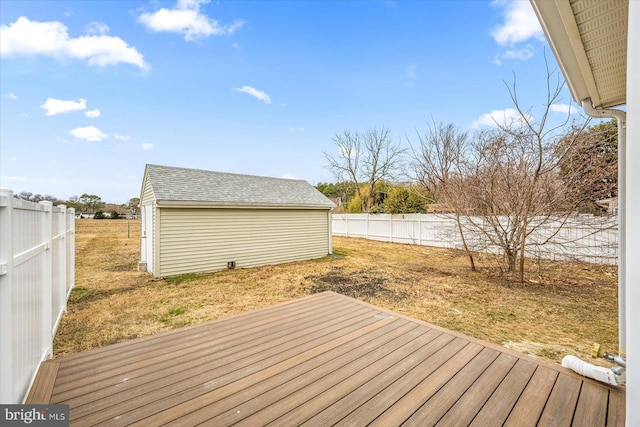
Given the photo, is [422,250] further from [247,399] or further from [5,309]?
[5,309]

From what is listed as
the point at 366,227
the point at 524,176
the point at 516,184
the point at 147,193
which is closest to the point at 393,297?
the point at 516,184

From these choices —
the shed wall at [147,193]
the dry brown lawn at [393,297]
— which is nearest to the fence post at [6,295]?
the dry brown lawn at [393,297]

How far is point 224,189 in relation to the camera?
27.7 feet

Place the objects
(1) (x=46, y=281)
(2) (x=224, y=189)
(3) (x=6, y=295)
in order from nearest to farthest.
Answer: (3) (x=6, y=295) → (1) (x=46, y=281) → (2) (x=224, y=189)

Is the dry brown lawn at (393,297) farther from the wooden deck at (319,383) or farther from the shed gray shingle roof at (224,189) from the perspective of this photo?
the shed gray shingle roof at (224,189)

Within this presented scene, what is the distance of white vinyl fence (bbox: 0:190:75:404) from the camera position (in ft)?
4.58

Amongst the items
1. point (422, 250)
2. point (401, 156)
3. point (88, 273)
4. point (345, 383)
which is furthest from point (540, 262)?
point (401, 156)

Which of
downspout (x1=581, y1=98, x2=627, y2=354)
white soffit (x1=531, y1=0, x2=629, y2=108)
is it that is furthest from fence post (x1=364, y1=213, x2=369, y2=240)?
white soffit (x1=531, y1=0, x2=629, y2=108)

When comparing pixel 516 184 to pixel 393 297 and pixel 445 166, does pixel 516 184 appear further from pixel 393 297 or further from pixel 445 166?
pixel 393 297

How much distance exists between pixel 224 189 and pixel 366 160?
1479 cm

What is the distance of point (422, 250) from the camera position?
435 inches

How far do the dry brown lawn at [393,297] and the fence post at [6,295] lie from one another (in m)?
2.37

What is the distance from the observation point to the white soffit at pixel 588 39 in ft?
4.40

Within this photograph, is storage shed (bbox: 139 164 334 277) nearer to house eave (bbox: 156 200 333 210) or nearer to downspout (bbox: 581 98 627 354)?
house eave (bbox: 156 200 333 210)
